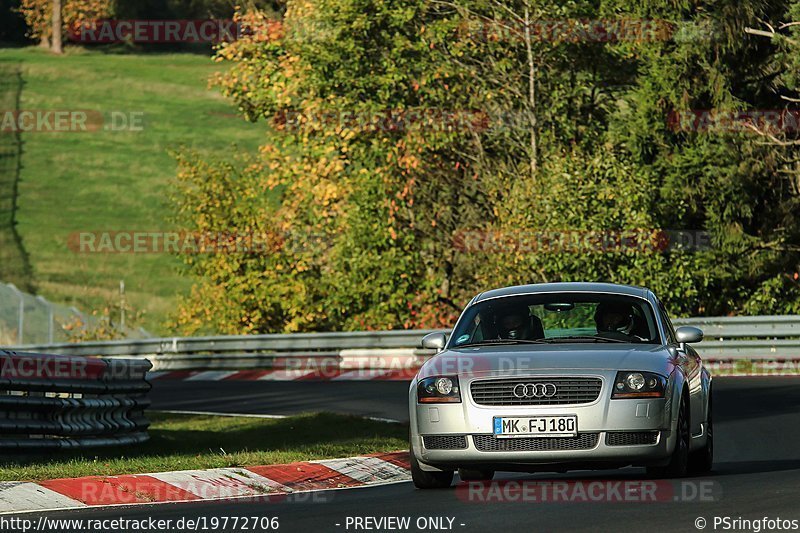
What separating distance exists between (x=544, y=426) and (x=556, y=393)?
9.9 inches

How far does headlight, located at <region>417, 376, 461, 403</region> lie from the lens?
A: 38.4ft

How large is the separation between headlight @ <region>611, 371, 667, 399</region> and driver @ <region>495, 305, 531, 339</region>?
1.34 metres

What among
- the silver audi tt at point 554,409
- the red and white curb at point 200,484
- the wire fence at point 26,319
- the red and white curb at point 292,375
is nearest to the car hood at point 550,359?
the silver audi tt at point 554,409

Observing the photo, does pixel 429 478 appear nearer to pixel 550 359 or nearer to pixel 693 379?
pixel 550 359

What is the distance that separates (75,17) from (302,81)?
6819 centimetres

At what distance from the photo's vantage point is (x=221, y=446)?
17.1 m

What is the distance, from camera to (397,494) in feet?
39.5

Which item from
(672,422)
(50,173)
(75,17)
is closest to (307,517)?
(672,422)

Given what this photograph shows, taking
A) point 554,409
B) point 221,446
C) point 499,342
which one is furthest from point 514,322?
point 221,446

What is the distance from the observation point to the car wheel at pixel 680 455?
38.4ft

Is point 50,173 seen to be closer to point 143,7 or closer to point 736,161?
point 143,7

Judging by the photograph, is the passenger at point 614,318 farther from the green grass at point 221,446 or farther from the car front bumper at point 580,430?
the green grass at point 221,446

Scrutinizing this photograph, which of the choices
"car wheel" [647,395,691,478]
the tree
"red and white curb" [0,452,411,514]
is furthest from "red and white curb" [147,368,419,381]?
the tree

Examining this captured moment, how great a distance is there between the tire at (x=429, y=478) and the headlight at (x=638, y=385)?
4.99 ft
